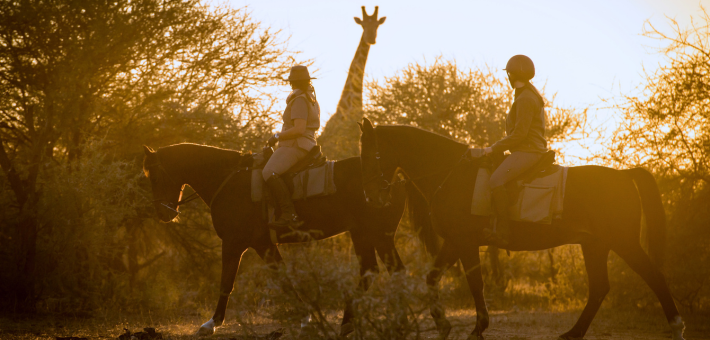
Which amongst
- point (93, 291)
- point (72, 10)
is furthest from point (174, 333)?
point (72, 10)

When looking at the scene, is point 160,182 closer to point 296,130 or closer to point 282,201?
point 282,201

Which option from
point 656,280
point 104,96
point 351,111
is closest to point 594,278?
point 656,280

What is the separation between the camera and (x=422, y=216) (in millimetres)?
6973

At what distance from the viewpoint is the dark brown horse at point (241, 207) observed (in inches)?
271

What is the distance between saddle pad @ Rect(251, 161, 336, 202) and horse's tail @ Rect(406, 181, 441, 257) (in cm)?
92

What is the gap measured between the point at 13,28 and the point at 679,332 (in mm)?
10550

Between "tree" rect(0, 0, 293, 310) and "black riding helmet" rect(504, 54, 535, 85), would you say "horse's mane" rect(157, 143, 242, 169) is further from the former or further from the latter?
"black riding helmet" rect(504, 54, 535, 85)

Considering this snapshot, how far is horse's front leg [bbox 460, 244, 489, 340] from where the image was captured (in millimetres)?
5938

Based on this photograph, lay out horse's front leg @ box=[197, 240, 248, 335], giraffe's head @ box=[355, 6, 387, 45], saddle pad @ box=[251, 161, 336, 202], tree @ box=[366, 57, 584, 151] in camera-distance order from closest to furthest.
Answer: horse's front leg @ box=[197, 240, 248, 335]
saddle pad @ box=[251, 161, 336, 202]
tree @ box=[366, 57, 584, 151]
giraffe's head @ box=[355, 6, 387, 45]

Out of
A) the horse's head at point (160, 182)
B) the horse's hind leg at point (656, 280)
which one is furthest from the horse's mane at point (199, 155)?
the horse's hind leg at point (656, 280)

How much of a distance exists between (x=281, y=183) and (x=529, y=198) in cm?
273

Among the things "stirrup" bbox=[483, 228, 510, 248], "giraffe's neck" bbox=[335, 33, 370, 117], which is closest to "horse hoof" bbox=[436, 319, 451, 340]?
"stirrup" bbox=[483, 228, 510, 248]

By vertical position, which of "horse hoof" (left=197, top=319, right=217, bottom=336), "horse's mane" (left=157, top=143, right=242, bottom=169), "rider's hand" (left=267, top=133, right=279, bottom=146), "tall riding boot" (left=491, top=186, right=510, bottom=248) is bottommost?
"horse hoof" (left=197, top=319, right=217, bottom=336)

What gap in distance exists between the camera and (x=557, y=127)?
1474 cm
